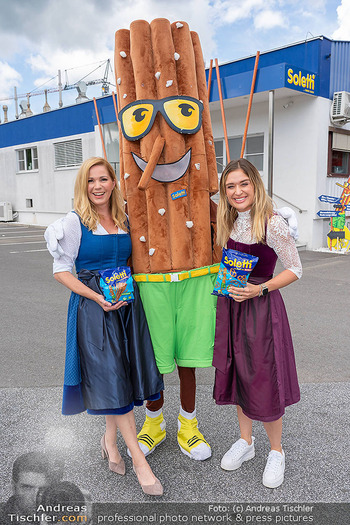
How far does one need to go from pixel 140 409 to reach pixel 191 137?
1860 mm

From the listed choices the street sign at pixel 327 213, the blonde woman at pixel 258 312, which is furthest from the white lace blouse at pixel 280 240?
the street sign at pixel 327 213

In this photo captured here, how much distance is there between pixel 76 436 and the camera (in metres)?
Result: 2.61

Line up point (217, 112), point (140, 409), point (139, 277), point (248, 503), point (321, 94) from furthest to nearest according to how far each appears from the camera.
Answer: point (217, 112)
point (321, 94)
point (140, 409)
point (139, 277)
point (248, 503)

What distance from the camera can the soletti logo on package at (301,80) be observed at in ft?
28.9

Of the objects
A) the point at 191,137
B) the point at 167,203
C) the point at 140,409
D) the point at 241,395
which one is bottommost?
the point at 140,409

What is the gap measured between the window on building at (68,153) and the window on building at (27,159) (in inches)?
74.1

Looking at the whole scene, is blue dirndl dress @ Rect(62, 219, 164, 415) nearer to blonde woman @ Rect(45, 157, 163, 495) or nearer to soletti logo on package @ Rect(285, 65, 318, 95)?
blonde woman @ Rect(45, 157, 163, 495)

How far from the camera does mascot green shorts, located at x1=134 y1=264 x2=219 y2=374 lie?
92.0 inches

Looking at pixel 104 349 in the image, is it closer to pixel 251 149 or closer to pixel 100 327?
pixel 100 327

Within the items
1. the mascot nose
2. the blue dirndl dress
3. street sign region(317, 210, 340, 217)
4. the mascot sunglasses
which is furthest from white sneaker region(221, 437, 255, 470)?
street sign region(317, 210, 340, 217)

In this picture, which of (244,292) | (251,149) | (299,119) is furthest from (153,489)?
(251,149)

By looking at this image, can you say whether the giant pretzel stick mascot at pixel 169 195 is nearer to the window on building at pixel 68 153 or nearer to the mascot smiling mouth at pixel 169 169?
the mascot smiling mouth at pixel 169 169

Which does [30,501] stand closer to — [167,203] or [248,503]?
[248,503]

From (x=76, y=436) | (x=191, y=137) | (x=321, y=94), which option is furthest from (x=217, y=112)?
(x=76, y=436)
